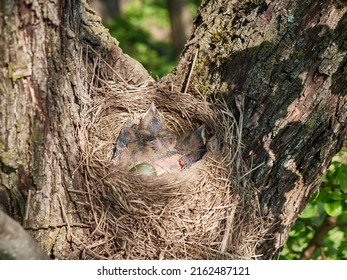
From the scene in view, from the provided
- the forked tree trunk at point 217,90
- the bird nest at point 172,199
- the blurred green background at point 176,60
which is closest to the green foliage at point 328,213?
the blurred green background at point 176,60

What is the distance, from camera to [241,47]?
2.50 metres

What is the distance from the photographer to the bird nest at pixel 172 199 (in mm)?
2416

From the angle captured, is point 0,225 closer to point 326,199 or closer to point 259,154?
point 259,154

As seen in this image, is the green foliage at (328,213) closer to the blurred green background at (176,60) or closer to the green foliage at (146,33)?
the blurred green background at (176,60)

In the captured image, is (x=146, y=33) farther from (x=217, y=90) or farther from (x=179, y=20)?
(x=217, y=90)

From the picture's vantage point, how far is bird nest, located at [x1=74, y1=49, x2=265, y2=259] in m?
2.42

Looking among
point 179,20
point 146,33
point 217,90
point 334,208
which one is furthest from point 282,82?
point 146,33

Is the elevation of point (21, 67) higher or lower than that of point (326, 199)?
higher

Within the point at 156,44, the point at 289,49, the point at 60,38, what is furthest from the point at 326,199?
the point at 156,44

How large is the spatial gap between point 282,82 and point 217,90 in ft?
1.16

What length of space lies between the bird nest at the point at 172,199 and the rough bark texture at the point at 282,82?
113 mm

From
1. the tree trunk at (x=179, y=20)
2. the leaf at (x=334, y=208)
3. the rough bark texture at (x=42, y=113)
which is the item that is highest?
the tree trunk at (x=179, y=20)

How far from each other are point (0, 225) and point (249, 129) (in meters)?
1.23

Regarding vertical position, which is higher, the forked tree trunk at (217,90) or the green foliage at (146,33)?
the green foliage at (146,33)
